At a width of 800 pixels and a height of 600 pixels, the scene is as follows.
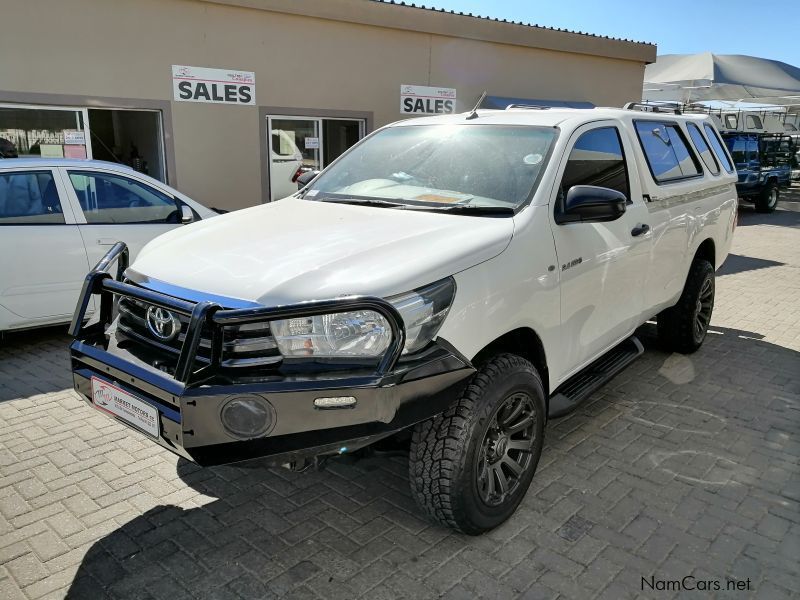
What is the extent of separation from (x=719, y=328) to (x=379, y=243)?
200 inches

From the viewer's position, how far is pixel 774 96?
79.1 ft

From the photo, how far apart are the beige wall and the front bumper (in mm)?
7661

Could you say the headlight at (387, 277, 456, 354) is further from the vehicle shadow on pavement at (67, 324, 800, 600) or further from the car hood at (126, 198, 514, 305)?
the vehicle shadow on pavement at (67, 324, 800, 600)

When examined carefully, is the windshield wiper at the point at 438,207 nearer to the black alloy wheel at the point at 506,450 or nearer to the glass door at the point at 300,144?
the black alloy wheel at the point at 506,450

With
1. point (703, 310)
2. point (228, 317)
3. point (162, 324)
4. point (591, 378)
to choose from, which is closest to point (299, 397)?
point (228, 317)

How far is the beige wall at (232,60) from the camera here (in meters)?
8.33

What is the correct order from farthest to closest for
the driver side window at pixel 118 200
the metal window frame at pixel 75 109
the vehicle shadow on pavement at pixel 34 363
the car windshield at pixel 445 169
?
the metal window frame at pixel 75 109, the driver side window at pixel 118 200, the vehicle shadow on pavement at pixel 34 363, the car windshield at pixel 445 169

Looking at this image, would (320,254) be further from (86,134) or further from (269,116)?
(269,116)

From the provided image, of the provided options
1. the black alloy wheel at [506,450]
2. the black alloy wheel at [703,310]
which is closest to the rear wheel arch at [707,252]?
the black alloy wheel at [703,310]

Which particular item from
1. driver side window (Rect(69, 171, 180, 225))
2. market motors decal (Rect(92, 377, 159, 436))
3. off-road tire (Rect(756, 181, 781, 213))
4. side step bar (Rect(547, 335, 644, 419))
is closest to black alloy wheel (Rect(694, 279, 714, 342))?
side step bar (Rect(547, 335, 644, 419))

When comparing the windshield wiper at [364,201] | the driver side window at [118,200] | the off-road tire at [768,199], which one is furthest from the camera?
the off-road tire at [768,199]

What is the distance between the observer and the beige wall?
328 inches

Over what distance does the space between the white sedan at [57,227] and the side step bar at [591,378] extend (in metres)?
3.92

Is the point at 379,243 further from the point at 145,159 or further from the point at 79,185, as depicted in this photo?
the point at 145,159
